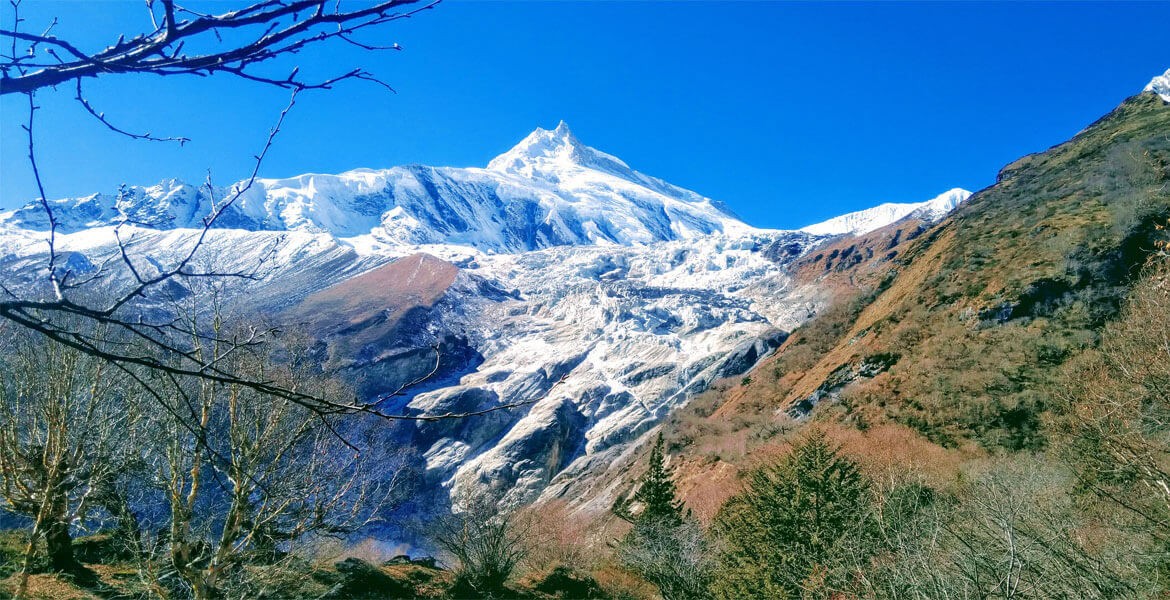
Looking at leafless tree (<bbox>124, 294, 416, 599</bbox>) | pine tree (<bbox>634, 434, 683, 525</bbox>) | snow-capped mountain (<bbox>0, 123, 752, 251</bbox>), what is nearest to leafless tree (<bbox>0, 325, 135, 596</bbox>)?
leafless tree (<bbox>124, 294, 416, 599</bbox>)

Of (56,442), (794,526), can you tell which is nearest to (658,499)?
(794,526)

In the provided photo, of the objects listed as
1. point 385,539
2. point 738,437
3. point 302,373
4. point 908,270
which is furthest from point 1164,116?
point 385,539

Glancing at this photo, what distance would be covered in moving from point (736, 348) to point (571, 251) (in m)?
70.0

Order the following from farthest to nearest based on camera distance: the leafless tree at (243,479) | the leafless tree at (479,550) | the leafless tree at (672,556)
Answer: the leafless tree at (672,556) < the leafless tree at (479,550) < the leafless tree at (243,479)

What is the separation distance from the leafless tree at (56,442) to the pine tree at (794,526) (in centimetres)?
1091

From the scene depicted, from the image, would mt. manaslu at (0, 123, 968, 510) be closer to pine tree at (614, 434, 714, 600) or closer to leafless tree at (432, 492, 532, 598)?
pine tree at (614, 434, 714, 600)

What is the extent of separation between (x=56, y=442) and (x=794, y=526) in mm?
12551

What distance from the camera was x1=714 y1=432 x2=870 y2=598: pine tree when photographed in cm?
1066

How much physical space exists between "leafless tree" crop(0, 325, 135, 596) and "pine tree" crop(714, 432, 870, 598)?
35.8ft

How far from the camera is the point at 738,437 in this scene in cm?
3059

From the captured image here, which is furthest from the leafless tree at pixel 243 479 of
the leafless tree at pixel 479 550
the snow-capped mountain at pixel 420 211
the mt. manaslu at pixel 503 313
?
the snow-capped mountain at pixel 420 211

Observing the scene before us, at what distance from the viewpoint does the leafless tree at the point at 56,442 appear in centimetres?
670

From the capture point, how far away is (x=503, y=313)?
87.6m

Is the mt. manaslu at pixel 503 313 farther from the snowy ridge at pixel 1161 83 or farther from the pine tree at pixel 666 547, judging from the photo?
the snowy ridge at pixel 1161 83
